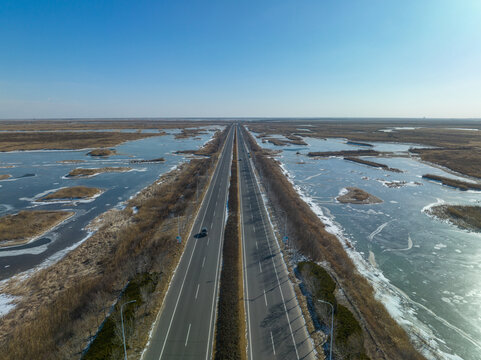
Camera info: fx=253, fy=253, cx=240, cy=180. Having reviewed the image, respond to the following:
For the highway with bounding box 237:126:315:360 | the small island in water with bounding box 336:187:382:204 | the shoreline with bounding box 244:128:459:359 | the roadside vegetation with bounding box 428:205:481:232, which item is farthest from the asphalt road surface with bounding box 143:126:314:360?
the roadside vegetation with bounding box 428:205:481:232

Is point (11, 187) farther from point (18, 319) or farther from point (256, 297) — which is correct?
point (256, 297)

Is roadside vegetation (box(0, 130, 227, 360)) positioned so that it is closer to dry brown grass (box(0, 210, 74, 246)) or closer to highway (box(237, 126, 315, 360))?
dry brown grass (box(0, 210, 74, 246))

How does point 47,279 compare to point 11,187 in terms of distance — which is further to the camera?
point 11,187

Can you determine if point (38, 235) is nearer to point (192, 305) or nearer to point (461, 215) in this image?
point (192, 305)

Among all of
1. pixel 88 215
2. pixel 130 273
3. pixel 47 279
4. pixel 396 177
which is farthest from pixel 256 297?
pixel 396 177

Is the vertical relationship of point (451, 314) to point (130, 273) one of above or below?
below

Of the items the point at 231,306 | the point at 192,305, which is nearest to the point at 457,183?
the point at 231,306

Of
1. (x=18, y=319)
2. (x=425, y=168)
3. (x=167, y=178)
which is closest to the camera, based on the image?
(x=18, y=319)
